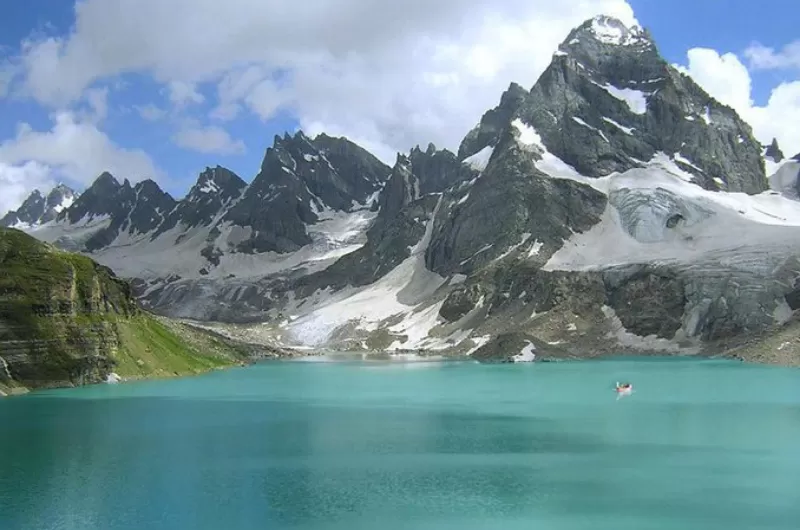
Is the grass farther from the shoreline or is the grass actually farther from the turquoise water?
the turquoise water

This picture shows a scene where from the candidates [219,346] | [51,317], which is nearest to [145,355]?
[51,317]

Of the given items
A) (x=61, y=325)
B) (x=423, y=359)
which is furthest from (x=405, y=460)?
(x=423, y=359)

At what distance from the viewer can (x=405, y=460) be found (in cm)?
4756

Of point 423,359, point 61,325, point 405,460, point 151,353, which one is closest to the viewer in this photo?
point 405,460

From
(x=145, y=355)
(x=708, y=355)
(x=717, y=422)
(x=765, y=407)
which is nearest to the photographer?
(x=717, y=422)

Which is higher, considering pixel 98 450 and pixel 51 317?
pixel 51 317

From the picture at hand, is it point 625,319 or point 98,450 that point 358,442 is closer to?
point 98,450

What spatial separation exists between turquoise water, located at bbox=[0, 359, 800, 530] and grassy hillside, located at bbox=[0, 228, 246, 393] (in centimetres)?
520

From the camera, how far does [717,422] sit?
62.2m

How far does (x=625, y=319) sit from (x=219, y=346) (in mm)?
87161

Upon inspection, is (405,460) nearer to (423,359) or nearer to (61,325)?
(61,325)

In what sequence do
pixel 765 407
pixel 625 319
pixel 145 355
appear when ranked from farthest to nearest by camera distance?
pixel 625 319 → pixel 145 355 → pixel 765 407

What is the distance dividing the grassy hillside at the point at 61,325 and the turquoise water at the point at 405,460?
17.0 feet

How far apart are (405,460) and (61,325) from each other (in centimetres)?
6289
